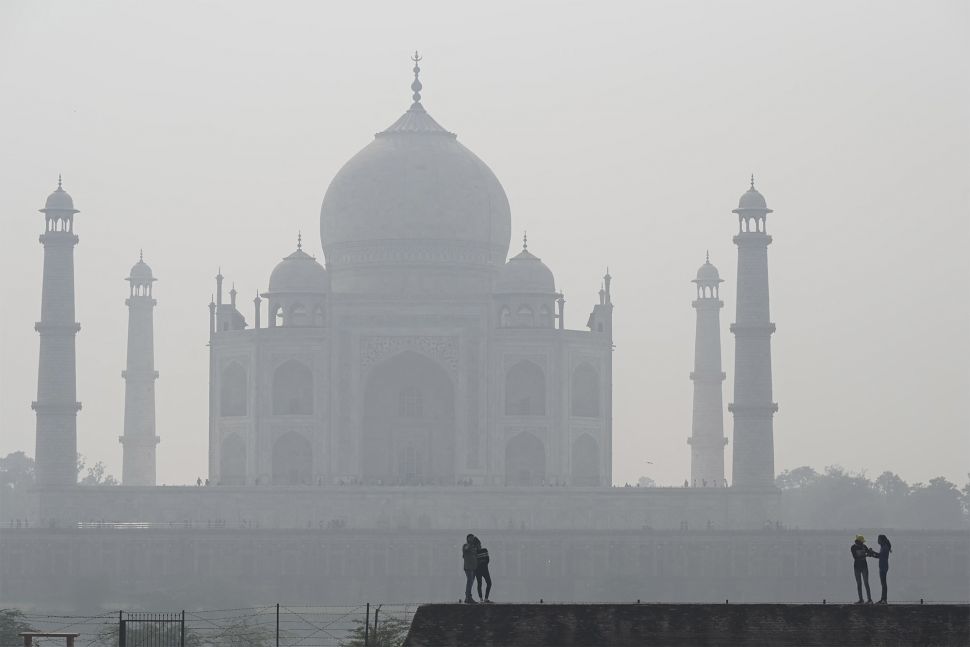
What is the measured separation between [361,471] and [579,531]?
7232 mm

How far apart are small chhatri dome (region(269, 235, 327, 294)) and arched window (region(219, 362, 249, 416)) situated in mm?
2027

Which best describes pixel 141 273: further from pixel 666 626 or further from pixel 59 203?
pixel 666 626

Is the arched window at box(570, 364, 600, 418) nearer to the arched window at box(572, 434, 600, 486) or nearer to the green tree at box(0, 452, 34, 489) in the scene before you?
the arched window at box(572, 434, 600, 486)

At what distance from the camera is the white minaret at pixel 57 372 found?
5297 centimetres

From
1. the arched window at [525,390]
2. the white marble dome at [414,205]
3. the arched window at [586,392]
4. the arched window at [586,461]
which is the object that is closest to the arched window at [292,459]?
the arched window at [525,390]

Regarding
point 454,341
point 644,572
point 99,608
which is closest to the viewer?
point 99,608

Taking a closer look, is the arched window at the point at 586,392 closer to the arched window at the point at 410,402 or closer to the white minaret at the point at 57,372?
the arched window at the point at 410,402

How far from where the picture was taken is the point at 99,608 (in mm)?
45938

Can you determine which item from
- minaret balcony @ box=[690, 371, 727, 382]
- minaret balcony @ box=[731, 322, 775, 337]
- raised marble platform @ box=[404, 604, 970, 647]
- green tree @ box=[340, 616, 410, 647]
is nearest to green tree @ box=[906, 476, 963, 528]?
minaret balcony @ box=[690, 371, 727, 382]

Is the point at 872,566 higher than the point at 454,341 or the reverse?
the reverse

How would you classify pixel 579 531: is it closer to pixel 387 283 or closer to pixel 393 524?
pixel 393 524

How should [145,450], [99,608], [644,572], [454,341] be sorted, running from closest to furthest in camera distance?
[99,608] < [644,572] < [454,341] < [145,450]

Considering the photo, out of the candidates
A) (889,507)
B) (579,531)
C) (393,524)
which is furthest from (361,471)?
(889,507)

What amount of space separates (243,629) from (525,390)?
2155cm
